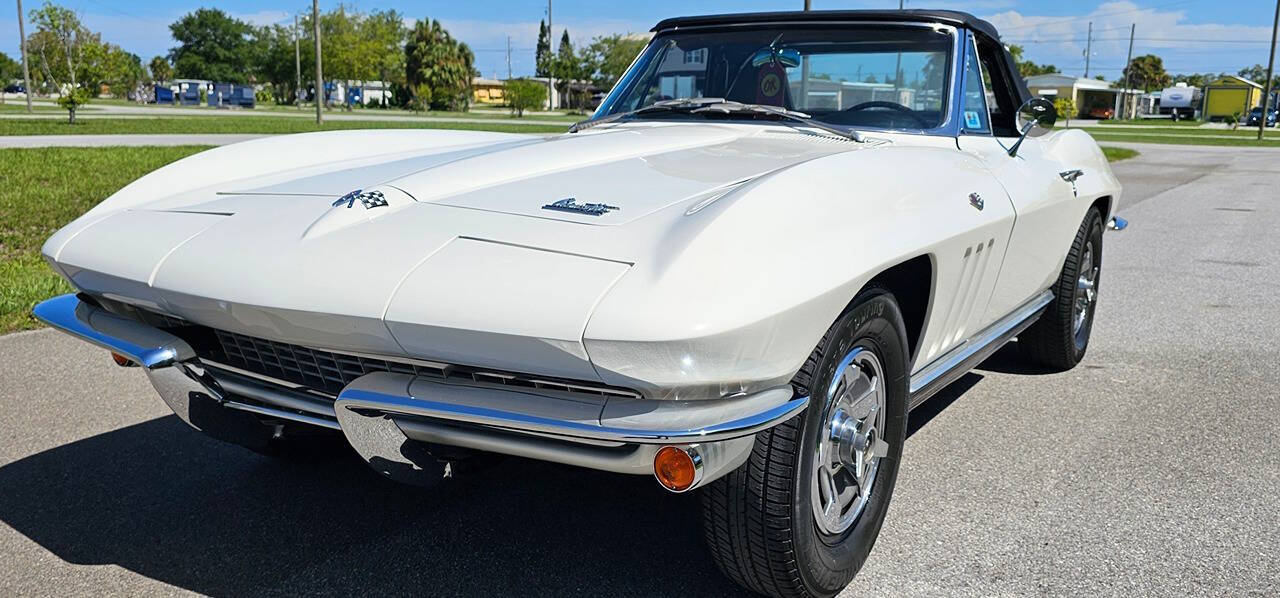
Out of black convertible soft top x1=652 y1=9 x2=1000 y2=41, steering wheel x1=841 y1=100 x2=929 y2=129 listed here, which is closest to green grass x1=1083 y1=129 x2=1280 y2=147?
black convertible soft top x1=652 y1=9 x2=1000 y2=41

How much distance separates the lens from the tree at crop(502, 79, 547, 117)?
1982 inches

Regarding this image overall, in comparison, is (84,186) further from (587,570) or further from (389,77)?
(389,77)

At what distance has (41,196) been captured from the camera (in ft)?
28.0

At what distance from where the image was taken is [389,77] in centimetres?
7044

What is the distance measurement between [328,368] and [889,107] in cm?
215

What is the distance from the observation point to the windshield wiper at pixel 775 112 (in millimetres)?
3320

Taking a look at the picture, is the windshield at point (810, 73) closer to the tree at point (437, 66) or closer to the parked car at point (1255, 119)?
the tree at point (437, 66)

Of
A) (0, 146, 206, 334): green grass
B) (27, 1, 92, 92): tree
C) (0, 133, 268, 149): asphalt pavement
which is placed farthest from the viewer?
(27, 1, 92, 92): tree

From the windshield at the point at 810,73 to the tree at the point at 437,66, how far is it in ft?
179

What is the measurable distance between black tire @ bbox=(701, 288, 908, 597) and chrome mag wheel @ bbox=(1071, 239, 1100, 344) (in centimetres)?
247

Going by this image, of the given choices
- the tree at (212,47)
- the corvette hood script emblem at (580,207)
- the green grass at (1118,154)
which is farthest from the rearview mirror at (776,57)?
the tree at (212,47)

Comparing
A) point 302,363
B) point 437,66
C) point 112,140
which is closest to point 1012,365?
point 302,363

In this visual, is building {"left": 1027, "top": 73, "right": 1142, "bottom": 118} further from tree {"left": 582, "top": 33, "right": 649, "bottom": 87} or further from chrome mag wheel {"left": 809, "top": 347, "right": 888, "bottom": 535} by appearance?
chrome mag wheel {"left": 809, "top": 347, "right": 888, "bottom": 535}

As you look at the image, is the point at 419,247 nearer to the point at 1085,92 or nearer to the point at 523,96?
the point at 523,96
